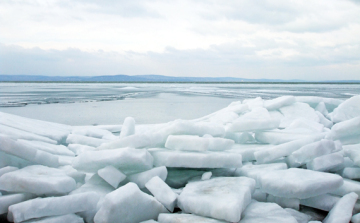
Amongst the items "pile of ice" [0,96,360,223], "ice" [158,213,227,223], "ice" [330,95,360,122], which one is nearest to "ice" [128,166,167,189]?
"pile of ice" [0,96,360,223]

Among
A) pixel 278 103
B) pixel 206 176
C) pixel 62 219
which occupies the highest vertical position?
pixel 278 103

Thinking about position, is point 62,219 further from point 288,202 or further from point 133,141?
point 288,202

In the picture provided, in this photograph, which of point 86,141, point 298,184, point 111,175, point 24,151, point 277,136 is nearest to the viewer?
point 298,184

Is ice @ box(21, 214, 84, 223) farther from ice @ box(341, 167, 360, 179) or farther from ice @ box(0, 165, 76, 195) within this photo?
ice @ box(341, 167, 360, 179)

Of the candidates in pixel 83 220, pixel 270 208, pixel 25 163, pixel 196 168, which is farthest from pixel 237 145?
pixel 25 163

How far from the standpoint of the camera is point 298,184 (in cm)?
198

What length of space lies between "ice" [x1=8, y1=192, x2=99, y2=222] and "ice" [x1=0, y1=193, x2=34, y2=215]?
0.07 meters

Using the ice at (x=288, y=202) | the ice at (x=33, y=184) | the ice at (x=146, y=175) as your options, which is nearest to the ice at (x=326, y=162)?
the ice at (x=288, y=202)

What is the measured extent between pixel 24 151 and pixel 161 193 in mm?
1099

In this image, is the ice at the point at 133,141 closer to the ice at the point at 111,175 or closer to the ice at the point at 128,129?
the ice at the point at 111,175

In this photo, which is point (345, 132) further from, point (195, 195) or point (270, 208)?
point (195, 195)

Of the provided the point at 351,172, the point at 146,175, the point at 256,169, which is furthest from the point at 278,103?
the point at 146,175

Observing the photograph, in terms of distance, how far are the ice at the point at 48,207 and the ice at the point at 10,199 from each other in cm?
7

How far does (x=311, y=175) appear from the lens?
2129 mm
